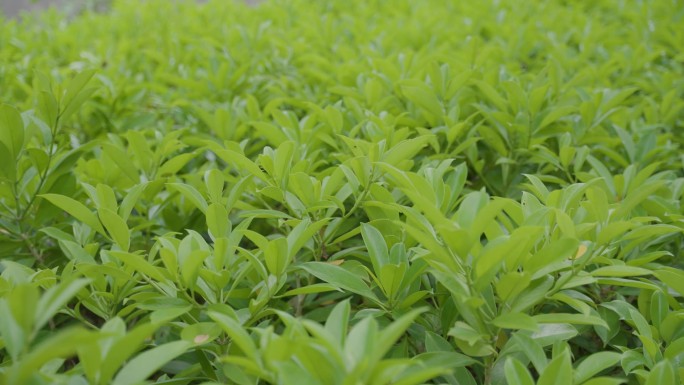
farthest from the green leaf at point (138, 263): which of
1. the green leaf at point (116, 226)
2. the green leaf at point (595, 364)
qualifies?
the green leaf at point (595, 364)

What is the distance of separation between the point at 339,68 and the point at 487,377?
154 centimetres

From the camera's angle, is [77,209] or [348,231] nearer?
[77,209]

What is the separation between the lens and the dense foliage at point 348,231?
3.38ft

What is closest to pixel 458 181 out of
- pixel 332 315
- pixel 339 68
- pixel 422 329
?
pixel 422 329

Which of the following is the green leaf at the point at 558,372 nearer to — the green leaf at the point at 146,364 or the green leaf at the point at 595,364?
the green leaf at the point at 595,364

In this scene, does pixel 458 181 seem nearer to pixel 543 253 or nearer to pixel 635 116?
pixel 543 253

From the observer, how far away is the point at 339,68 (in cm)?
248

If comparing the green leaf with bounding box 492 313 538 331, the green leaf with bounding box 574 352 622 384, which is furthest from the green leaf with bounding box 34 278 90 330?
the green leaf with bounding box 574 352 622 384

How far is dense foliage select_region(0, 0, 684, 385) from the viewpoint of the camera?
40.6 inches

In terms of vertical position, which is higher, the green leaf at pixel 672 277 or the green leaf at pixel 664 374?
the green leaf at pixel 672 277

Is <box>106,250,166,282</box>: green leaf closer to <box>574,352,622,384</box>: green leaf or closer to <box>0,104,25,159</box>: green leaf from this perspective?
<box>0,104,25,159</box>: green leaf

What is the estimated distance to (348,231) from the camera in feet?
5.31

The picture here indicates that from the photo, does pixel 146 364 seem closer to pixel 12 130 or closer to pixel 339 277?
pixel 339 277

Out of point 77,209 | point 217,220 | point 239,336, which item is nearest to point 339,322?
point 239,336
